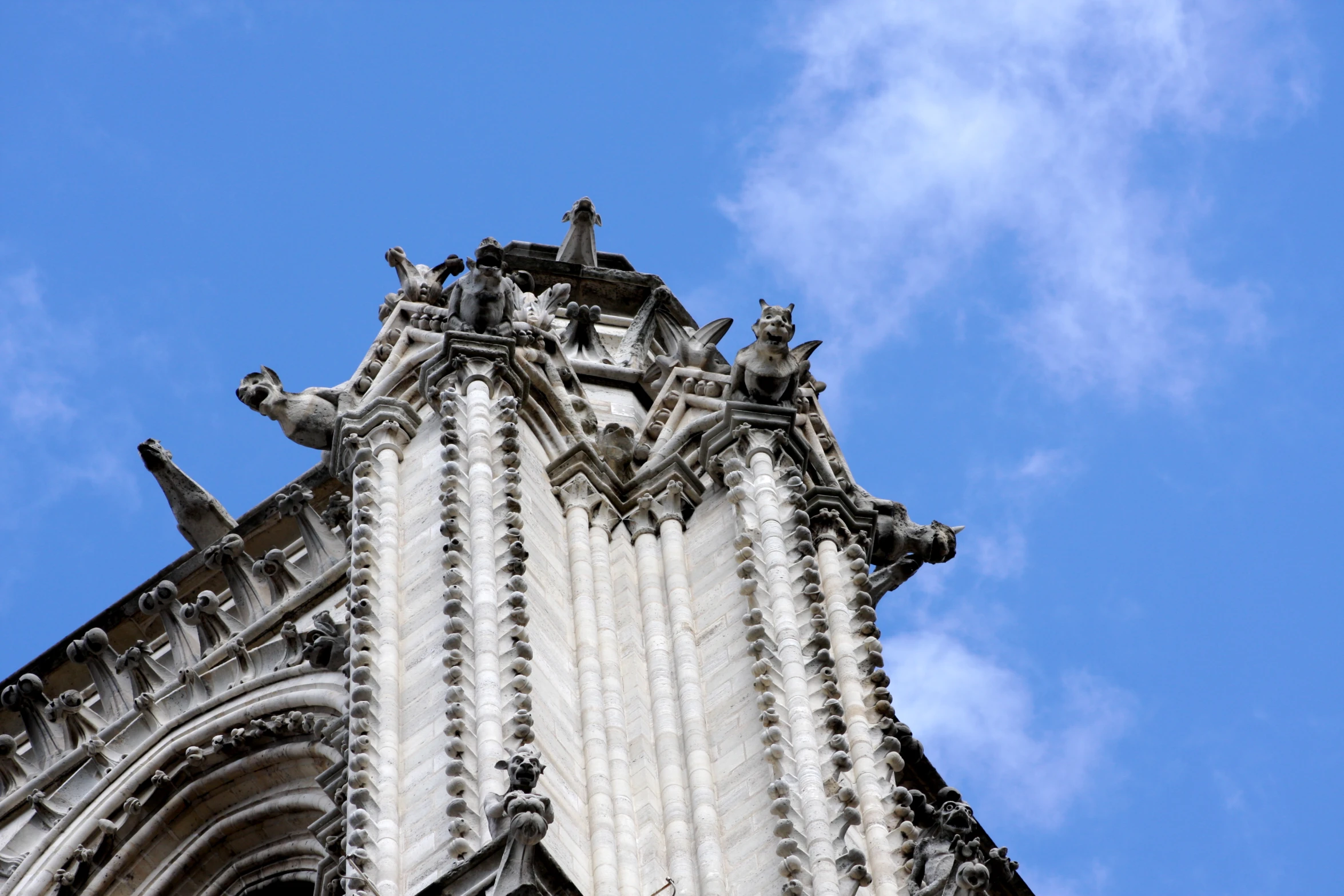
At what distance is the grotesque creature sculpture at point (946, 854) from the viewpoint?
23.6 m

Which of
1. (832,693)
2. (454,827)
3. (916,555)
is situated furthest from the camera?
(916,555)

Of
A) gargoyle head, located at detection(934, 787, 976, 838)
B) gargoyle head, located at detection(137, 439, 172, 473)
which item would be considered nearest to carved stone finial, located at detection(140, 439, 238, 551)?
gargoyle head, located at detection(137, 439, 172, 473)

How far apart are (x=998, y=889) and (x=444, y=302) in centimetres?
718

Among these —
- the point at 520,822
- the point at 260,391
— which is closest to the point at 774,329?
the point at 260,391

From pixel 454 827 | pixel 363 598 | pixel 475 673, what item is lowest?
pixel 454 827

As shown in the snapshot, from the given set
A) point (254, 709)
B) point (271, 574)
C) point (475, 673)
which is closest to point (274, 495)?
point (271, 574)

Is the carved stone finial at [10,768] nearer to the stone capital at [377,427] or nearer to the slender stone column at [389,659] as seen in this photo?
the stone capital at [377,427]

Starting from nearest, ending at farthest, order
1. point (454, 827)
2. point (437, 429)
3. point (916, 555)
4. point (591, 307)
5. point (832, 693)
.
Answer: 1. point (454, 827)
2. point (832, 693)
3. point (437, 429)
4. point (916, 555)
5. point (591, 307)

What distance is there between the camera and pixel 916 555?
30.9 m

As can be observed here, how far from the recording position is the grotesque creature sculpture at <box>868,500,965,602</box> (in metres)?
30.6

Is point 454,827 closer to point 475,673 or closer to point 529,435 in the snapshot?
point 475,673

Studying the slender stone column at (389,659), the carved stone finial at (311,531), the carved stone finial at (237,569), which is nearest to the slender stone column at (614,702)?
the slender stone column at (389,659)

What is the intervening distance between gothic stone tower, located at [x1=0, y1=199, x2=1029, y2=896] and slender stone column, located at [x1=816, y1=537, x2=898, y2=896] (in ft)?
0.10

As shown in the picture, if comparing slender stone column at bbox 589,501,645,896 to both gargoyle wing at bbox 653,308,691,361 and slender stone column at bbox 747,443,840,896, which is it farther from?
gargoyle wing at bbox 653,308,691,361
